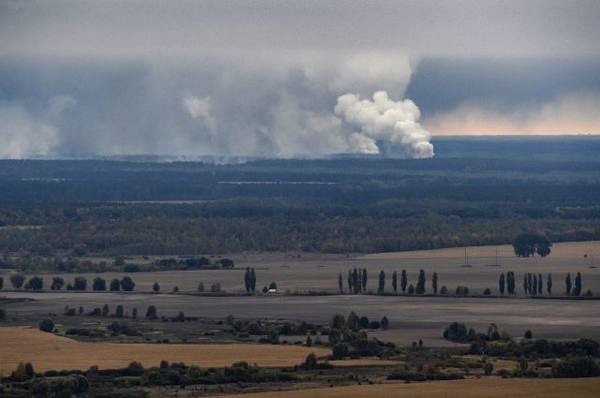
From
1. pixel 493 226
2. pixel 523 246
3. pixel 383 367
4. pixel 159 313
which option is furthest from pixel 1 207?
pixel 383 367

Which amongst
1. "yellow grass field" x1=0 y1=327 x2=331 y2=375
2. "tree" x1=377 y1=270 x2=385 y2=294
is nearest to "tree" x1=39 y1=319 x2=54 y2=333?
"yellow grass field" x1=0 y1=327 x2=331 y2=375

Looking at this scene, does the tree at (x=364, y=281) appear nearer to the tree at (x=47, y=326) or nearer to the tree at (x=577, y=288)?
the tree at (x=577, y=288)

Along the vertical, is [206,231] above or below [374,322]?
above

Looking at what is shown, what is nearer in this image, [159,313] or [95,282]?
[159,313]

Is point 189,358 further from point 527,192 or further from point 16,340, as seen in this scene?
point 527,192

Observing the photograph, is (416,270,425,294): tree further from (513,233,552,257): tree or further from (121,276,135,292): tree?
(513,233,552,257): tree

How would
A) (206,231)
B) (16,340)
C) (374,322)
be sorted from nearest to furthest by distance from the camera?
(16,340) < (374,322) < (206,231)
